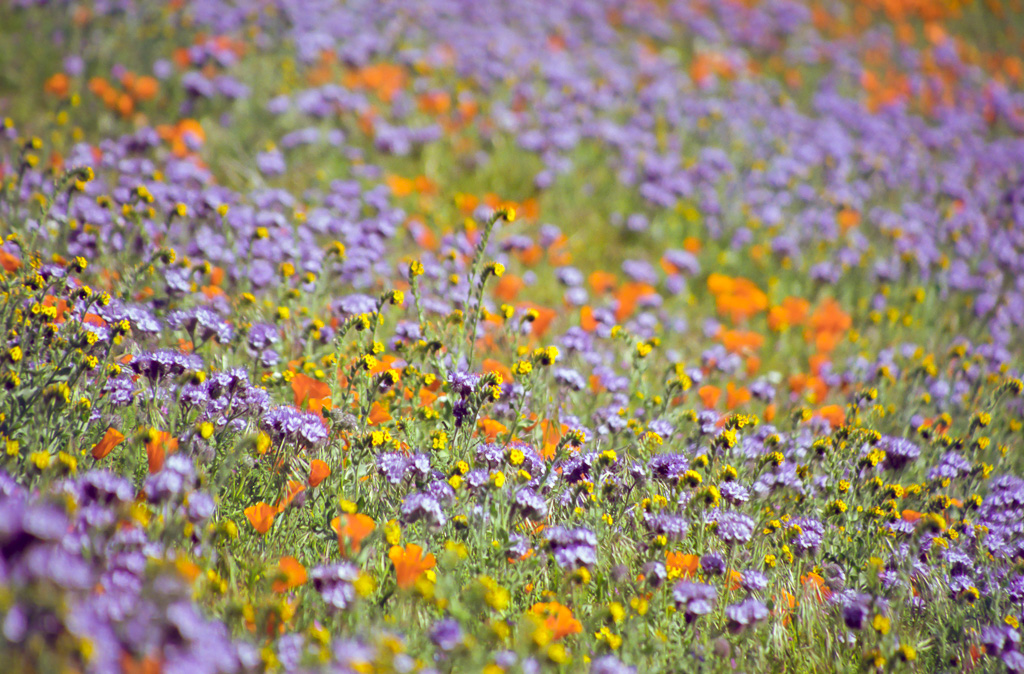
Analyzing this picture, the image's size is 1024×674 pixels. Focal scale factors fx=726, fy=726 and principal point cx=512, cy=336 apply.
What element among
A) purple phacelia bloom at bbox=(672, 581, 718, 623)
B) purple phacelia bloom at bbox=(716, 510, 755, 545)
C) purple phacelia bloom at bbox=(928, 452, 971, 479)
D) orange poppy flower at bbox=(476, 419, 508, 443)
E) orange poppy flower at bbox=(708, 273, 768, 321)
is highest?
purple phacelia bloom at bbox=(672, 581, 718, 623)

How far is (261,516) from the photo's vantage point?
2381 mm

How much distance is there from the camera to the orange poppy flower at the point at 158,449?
2.21 meters

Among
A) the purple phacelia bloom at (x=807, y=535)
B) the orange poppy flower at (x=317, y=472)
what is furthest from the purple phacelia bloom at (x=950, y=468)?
the orange poppy flower at (x=317, y=472)

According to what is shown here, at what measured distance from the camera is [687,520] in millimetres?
2662

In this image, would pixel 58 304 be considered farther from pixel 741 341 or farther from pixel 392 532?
pixel 741 341

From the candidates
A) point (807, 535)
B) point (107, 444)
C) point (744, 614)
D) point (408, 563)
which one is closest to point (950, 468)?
point (807, 535)

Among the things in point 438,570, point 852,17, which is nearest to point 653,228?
point 438,570

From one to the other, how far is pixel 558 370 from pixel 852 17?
11.9 meters

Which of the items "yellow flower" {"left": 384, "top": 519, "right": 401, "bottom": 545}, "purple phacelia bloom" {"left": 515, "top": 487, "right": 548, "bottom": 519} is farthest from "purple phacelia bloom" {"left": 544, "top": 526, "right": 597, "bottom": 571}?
"yellow flower" {"left": 384, "top": 519, "right": 401, "bottom": 545}

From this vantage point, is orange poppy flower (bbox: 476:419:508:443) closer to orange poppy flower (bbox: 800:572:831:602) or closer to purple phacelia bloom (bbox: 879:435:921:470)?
orange poppy flower (bbox: 800:572:831:602)

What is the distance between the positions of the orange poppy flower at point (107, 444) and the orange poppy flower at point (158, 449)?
161 millimetres

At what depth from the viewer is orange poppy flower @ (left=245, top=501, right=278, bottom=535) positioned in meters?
2.36

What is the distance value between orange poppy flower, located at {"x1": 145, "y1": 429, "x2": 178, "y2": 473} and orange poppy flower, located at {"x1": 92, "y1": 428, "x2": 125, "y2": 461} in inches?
6.3

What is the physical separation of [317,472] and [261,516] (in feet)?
0.74
